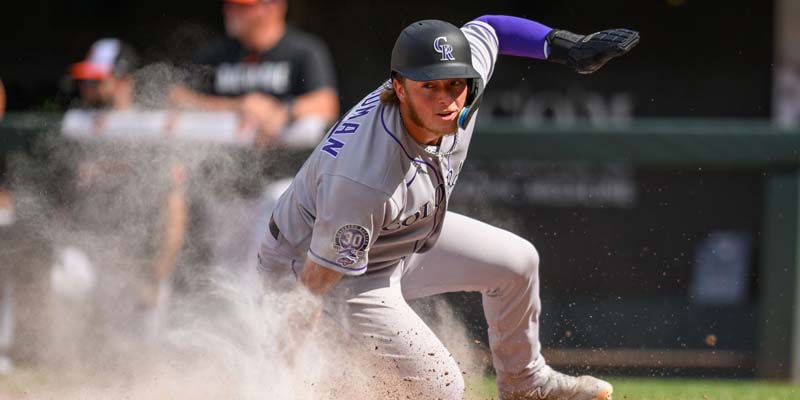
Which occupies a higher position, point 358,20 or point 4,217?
point 358,20

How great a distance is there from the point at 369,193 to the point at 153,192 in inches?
156

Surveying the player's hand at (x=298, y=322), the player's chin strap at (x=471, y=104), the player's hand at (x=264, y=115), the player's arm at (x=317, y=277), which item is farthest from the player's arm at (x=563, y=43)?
the player's hand at (x=264, y=115)

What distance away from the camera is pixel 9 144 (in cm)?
775

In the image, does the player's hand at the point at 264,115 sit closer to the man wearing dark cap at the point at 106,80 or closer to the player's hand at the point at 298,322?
the man wearing dark cap at the point at 106,80

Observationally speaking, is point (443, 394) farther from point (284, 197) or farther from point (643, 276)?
point (643, 276)

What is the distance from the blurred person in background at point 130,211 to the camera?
749 centimetres

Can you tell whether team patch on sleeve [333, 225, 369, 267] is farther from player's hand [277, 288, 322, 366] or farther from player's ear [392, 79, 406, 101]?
player's ear [392, 79, 406, 101]

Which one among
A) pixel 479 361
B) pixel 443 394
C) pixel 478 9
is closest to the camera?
pixel 443 394

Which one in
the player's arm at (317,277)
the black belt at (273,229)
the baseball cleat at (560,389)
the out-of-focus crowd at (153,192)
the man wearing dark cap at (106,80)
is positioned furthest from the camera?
the man wearing dark cap at (106,80)

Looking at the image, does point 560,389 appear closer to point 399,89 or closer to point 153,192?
point 399,89

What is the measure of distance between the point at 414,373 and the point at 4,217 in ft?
14.5

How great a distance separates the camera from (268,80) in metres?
7.95

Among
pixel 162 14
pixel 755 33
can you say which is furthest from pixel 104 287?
pixel 755 33

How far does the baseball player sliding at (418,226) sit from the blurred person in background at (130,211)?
299 centimetres
